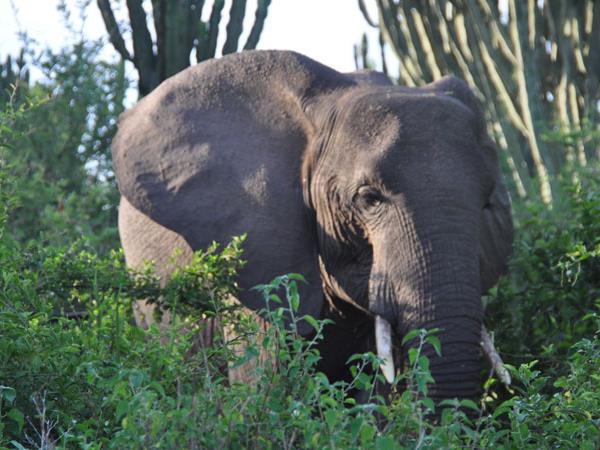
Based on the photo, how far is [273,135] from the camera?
480cm

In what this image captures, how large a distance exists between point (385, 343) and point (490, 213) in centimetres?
102

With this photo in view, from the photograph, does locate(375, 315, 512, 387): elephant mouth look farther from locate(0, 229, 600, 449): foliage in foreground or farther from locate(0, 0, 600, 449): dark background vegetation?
locate(0, 229, 600, 449): foliage in foreground

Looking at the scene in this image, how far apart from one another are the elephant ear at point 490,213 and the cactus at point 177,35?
111 inches

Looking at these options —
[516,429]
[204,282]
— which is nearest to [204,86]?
[204,282]

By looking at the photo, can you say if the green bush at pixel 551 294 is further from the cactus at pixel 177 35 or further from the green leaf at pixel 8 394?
the cactus at pixel 177 35

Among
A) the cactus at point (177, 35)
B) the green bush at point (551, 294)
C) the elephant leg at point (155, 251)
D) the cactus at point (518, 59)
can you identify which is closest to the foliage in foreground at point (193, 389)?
the elephant leg at point (155, 251)

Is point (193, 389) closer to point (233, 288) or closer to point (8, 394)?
point (8, 394)

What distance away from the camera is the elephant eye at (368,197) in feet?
14.7

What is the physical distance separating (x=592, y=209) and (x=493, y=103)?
192 inches

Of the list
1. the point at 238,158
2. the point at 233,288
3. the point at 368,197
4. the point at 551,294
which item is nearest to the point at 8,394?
the point at 233,288

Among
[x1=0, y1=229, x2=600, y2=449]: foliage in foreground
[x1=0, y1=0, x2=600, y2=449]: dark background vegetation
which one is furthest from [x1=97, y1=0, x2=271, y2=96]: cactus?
[x1=0, y1=229, x2=600, y2=449]: foliage in foreground

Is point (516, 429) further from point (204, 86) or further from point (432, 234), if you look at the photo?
point (204, 86)

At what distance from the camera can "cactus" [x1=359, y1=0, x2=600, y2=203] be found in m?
9.41

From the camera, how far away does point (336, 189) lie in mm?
4582
